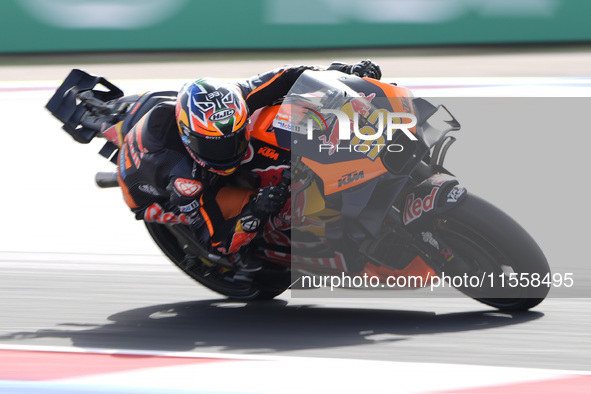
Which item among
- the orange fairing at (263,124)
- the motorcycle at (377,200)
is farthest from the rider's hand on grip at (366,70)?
the orange fairing at (263,124)

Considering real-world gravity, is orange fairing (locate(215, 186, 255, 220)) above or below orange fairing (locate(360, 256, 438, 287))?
above

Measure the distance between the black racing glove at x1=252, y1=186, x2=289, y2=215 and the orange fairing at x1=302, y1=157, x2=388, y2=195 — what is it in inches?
6.8

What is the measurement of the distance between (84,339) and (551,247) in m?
2.58

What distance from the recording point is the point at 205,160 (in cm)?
391

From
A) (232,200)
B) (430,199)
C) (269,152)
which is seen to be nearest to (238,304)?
(232,200)

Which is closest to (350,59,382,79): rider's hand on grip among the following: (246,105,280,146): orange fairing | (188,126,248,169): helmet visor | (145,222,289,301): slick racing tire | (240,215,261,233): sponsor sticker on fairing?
(246,105,280,146): orange fairing

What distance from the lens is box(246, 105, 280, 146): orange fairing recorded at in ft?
13.4

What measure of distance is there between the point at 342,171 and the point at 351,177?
5 centimetres

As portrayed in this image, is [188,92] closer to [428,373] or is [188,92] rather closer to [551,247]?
[428,373]

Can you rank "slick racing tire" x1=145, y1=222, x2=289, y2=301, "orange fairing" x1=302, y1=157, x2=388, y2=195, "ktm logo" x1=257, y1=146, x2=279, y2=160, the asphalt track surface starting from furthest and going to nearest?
"slick racing tire" x1=145, y1=222, x2=289, y2=301, "ktm logo" x1=257, y1=146, x2=279, y2=160, the asphalt track surface, "orange fairing" x1=302, y1=157, x2=388, y2=195

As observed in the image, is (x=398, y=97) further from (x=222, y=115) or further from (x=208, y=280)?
(x=208, y=280)

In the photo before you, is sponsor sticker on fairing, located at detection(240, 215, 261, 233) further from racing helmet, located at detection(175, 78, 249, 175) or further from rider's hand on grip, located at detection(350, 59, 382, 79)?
rider's hand on grip, located at detection(350, 59, 382, 79)

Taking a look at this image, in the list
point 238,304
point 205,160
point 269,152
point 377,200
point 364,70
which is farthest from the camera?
point 238,304

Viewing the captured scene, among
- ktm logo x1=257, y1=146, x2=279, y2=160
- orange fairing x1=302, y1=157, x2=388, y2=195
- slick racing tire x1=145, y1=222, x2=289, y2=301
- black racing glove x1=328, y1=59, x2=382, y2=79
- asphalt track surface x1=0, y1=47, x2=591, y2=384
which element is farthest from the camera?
slick racing tire x1=145, y1=222, x2=289, y2=301
